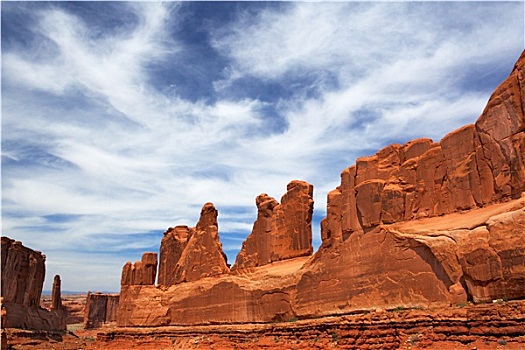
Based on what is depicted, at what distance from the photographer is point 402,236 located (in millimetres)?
19000

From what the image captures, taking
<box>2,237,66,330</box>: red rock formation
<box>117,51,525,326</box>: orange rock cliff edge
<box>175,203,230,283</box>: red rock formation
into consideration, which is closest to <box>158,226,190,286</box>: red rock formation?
<box>175,203,230,283</box>: red rock formation

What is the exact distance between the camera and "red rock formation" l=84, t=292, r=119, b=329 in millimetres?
86438

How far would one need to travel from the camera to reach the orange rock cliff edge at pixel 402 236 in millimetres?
16062

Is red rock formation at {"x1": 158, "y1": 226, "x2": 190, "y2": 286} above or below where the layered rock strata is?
above

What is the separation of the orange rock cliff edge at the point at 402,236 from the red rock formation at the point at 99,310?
6136 centimetres

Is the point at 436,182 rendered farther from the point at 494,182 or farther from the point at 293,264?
the point at 293,264

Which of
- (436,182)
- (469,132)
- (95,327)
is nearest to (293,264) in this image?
(436,182)

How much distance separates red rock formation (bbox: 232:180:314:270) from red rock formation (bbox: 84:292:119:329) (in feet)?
205

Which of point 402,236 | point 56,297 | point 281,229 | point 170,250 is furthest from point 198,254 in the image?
point 56,297

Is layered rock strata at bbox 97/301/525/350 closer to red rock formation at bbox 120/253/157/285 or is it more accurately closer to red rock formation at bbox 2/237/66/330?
red rock formation at bbox 120/253/157/285

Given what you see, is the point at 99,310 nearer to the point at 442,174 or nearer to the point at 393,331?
the point at 393,331

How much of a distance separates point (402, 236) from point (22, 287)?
48.3m

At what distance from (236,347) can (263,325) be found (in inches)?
68.4

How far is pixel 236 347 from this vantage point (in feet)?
84.1
